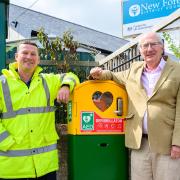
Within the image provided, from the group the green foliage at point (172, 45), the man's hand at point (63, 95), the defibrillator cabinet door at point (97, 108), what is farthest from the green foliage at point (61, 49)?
the man's hand at point (63, 95)

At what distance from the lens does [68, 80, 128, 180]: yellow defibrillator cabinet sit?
4.32 meters

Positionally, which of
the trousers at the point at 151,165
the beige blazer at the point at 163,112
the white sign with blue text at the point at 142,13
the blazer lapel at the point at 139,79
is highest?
the white sign with blue text at the point at 142,13

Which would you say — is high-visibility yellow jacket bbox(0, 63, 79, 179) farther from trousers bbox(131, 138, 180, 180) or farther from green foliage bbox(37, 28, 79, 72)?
green foliage bbox(37, 28, 79, 72)

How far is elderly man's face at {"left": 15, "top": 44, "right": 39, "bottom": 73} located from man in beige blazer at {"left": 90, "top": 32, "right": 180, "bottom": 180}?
1012mm

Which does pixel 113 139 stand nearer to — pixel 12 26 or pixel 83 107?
pixel 83 107

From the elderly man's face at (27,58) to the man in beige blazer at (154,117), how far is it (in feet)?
3.32

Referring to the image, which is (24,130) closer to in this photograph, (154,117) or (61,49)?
(154,117)

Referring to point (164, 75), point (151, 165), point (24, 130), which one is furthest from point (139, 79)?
point (24, 130)

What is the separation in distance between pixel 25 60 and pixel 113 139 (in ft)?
4.10

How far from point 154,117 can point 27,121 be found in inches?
46.1

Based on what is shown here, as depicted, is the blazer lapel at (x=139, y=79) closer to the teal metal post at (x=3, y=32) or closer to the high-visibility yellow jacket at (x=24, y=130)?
the high-visibility yellow jacket at (x=24, y=130)

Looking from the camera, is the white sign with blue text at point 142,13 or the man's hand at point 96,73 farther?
the white sign with blue text at point 142,13

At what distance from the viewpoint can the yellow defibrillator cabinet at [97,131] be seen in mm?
4324

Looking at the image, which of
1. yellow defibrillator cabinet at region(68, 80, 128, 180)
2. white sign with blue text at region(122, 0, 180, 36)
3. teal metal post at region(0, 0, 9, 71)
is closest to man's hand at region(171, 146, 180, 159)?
yellow defibrillator cabinet at region(68, 80, 128, 180)
